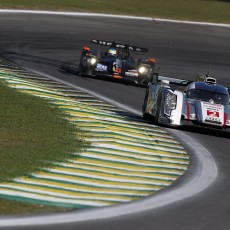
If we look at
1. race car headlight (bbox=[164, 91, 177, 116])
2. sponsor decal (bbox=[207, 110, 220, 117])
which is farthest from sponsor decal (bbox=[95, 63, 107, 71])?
sponsor decal (bbox=[207, 110, 220, 117])

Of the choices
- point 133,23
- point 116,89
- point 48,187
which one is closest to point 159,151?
point 48,187

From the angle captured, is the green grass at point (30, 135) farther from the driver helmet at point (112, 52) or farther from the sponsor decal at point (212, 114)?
the driver helmet at point (112, 52)

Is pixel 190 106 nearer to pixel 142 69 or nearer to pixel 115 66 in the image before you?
pixel 115 66

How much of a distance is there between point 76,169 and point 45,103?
6.71 metres

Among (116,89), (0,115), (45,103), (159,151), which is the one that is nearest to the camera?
(159,151)

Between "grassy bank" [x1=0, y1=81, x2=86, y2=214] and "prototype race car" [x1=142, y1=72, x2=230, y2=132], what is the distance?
2.13m

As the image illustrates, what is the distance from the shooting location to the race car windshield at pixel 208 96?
19.2m

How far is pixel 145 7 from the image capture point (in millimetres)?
45406

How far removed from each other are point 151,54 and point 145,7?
41.6 ft

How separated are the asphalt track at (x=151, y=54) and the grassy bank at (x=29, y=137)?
1618 millimetres

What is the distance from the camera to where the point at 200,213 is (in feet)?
36.1

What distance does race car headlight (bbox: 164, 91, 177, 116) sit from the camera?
18156 mm

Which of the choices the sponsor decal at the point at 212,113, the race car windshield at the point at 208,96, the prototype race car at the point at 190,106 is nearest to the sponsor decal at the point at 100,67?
the prototype race car at the point at 190,106

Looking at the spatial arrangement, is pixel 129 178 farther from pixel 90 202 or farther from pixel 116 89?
pixel 116 89
